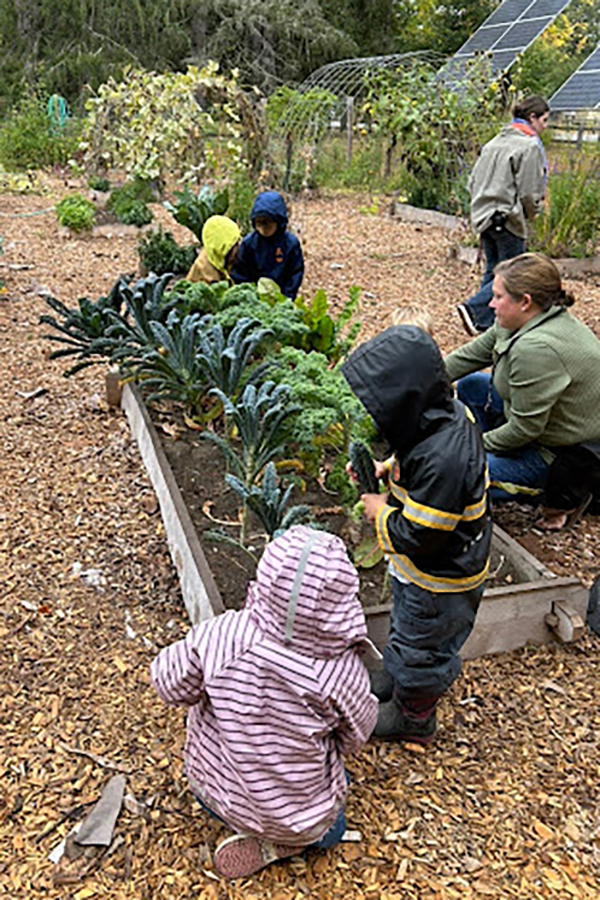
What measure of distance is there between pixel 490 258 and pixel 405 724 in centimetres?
515

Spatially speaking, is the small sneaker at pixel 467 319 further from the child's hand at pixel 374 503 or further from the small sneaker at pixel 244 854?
the small sneaker at pixel 244 854

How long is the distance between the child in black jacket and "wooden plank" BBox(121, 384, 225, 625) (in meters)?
0.69

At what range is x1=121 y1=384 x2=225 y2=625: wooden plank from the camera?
9.37 ft

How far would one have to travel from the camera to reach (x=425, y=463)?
6.95 ft

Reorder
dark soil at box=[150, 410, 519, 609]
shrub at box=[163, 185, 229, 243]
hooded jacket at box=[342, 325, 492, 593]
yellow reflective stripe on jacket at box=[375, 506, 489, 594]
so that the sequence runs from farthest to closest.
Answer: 1. shrub at box=[163, 185, 229, 243]
2. dark soil at box=[150, 410, 519, 609]
3. yellow reflective stripe on jacket at box=[375, 506, 489, 594]
4. hooded jacket at box=[342, 325, 492, 593]

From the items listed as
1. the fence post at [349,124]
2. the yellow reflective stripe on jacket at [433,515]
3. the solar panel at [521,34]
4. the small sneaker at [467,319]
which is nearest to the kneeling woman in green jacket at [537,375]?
the yellow reflective stripe on jacket at [433,515]

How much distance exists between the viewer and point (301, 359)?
3645mm

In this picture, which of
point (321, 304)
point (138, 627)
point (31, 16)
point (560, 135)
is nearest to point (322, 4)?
point (31, 16)

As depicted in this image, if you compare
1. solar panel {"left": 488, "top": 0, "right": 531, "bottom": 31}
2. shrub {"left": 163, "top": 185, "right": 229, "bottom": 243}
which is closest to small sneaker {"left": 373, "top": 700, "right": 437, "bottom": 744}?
shrub {"left": 163, "top": 185, "right": 229, "bottom": 243}

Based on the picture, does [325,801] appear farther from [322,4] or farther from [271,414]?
[322,4]

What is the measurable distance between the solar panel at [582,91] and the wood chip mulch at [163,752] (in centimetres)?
1399

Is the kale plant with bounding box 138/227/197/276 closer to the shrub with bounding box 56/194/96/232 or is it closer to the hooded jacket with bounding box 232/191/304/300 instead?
the hooded jacket with bounding box 232/191/304/300

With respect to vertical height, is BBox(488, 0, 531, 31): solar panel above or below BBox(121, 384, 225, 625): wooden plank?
above

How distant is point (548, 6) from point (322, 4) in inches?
570
